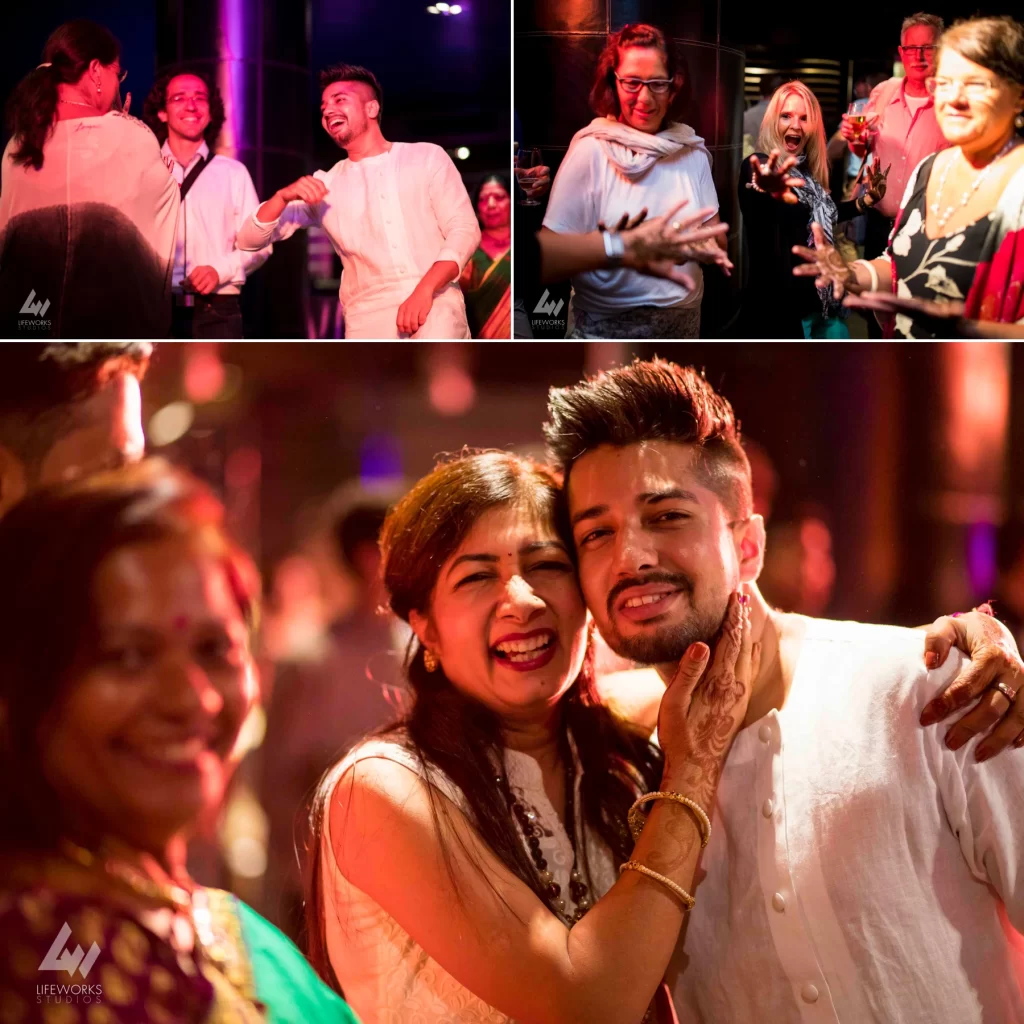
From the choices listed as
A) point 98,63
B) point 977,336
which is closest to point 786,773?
point 977,336

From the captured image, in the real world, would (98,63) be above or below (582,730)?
above

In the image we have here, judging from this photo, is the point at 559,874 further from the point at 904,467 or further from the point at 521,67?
the point at 521,67

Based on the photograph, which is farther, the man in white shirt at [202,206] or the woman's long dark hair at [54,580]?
the man in white shirt at [202,206]

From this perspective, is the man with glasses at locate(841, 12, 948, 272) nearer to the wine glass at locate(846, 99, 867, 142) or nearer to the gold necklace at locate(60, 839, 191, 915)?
the wine glass at locate(846, 99, 867, 142)

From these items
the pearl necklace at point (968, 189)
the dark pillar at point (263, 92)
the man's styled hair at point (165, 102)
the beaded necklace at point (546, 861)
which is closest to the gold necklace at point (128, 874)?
the beaded necklace at point (546, 861)

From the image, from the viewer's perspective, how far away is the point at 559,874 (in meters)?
2.63

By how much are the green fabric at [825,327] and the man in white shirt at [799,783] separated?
14.2 inches

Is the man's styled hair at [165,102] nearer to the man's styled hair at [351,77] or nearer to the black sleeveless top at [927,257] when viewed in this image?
the man's styled hair at [351,77]

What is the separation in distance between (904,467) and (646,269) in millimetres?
850

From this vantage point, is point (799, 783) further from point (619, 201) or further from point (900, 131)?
point (900, 131)

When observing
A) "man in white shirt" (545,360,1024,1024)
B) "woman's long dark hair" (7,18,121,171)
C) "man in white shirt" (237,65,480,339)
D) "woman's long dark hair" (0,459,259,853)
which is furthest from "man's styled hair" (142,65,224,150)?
"man in white shirt" (545,360,1024,1024)

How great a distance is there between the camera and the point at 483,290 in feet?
9.55

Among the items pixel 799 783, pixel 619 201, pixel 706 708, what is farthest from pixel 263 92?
pixel 799 783

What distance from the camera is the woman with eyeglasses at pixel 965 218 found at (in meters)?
2.83
